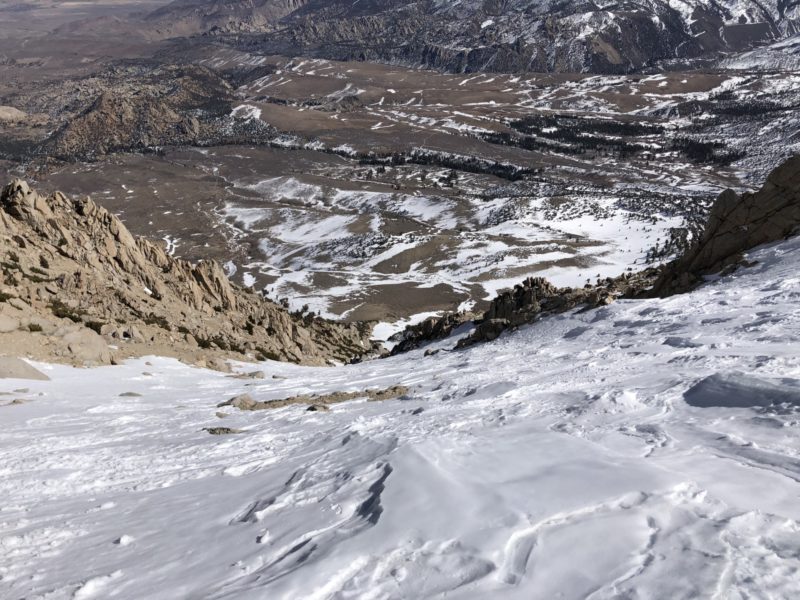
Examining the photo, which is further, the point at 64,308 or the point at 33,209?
the point at 33,209

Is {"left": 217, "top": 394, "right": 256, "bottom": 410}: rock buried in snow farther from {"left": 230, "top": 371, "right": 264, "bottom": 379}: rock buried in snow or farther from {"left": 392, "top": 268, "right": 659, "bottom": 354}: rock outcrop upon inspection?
{"left": 392, "top": 268, "right": 659, "bottom": 354}: rock outcrop

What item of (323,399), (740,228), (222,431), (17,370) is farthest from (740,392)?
(17,370)

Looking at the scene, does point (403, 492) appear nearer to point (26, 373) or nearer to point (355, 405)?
point (355, 405)

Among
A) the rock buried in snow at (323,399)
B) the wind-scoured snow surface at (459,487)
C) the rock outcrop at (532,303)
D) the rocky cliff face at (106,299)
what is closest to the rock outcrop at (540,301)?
the rock outcrop at (532,303)

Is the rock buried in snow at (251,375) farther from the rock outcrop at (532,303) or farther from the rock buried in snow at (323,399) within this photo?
the rock outcrop at (532,303)

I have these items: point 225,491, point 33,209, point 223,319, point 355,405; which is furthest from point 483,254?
point 225,491

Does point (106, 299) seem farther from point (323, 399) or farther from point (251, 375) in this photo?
point (323, 399)
